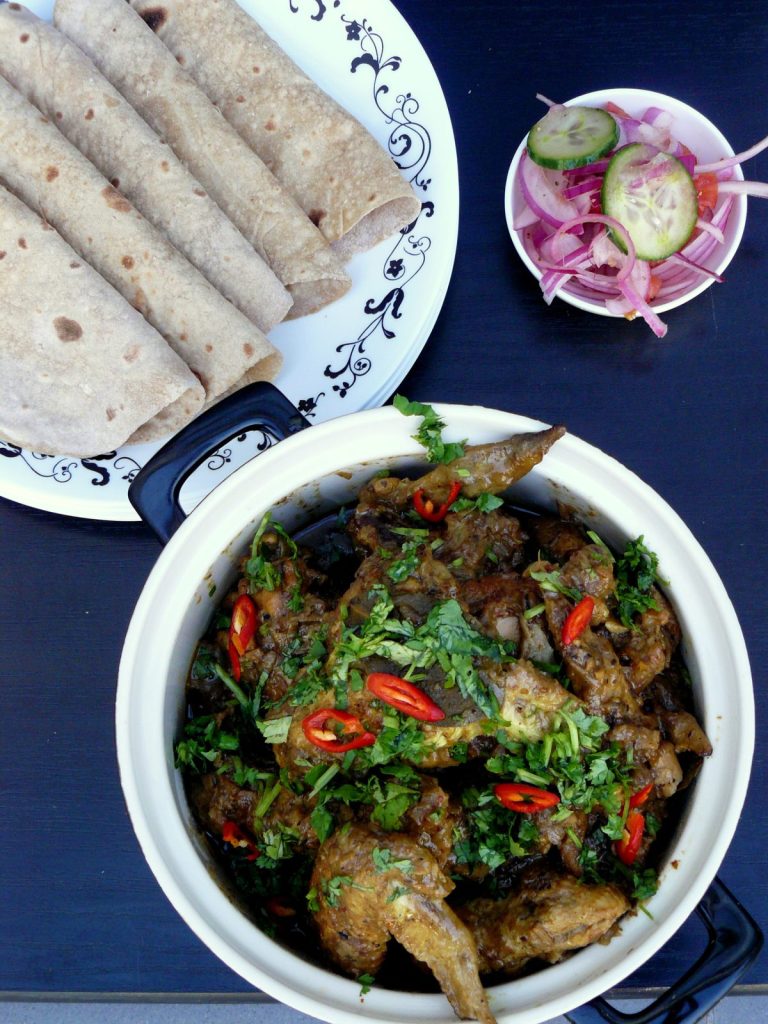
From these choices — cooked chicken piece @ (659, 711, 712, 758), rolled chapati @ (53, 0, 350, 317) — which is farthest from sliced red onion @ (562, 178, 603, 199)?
cooked chicken piece @ (659, 711, 712, 758)

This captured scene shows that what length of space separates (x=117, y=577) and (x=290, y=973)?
1.01 m

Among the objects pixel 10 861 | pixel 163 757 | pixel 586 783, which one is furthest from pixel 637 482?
pixel 10 861

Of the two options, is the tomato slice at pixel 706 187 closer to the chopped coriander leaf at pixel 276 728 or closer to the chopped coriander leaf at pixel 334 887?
the chopped coriander leaf at pixel 276 728

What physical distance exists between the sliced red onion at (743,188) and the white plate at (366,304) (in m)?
0.59

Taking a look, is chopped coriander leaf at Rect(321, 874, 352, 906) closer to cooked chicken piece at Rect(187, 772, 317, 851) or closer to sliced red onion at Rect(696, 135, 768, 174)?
cooked chicken piece at Rect(187, 772, 317, 851)

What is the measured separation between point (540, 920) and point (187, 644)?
0.73m

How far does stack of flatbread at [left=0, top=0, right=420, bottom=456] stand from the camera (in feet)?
6.32

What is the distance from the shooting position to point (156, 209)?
6.58 feet

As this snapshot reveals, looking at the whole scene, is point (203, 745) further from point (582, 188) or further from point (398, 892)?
point (582, 188)

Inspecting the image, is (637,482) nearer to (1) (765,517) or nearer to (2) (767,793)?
(1) (765,517)

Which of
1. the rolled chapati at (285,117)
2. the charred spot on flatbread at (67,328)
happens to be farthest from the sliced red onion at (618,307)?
the charred spot on flatbread at (67,328)

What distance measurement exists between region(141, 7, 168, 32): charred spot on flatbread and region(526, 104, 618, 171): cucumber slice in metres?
0.92

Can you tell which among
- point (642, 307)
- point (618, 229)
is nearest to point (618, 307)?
point (642, 307)

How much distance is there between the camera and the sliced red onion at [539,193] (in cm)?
200
